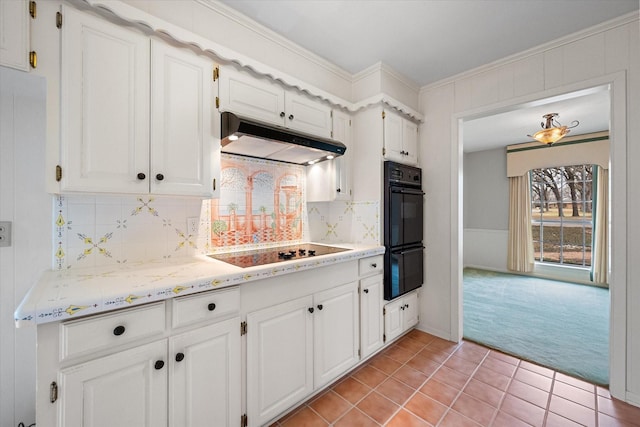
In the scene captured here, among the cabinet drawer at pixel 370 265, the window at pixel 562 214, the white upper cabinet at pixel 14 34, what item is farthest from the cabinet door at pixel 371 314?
the window at pixel 562 214

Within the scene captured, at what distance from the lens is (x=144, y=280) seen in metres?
1.19

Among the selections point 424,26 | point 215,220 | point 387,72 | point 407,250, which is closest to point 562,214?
point 407,250

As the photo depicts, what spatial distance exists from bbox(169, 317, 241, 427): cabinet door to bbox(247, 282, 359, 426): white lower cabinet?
96 mm

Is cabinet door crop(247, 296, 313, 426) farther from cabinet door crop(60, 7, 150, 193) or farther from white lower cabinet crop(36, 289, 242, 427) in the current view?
cabinet door crop(60, 7, 150, 193)

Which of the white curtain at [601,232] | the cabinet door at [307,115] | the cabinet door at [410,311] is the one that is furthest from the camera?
the white curtain at [601,232]

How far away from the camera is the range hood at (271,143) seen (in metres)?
1.49

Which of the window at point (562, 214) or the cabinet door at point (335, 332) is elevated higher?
the window at point (562, 214)

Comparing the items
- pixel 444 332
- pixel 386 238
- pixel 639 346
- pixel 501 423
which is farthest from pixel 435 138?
pixel 501 423

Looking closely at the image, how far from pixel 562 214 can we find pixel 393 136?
4.58 meters

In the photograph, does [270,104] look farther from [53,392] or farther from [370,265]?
[53,392]

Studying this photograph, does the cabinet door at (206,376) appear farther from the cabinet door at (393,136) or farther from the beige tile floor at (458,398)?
the cabinet door at (393,136)

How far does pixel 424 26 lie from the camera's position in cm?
190

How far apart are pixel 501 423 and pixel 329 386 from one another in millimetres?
1066

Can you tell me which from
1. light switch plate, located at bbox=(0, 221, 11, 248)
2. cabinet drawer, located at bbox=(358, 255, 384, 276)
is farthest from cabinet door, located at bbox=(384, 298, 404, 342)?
light switch plate, located at bbox=(0, 221, 11, 248)
